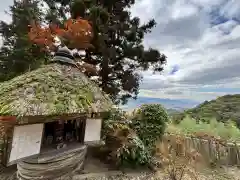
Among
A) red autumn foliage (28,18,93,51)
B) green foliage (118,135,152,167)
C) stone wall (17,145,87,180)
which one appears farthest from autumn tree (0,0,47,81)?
green foliage (118,135,152,167)

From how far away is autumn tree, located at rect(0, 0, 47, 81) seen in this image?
10.7m

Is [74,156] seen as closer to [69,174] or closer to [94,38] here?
[69,174]

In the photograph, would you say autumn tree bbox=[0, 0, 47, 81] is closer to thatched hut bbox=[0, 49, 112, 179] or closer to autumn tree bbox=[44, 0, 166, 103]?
autumn tree bbox=[44, 0, 166, 103]

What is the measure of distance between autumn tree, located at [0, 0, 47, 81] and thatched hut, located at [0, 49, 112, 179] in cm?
537

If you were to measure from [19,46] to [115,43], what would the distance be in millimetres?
5570

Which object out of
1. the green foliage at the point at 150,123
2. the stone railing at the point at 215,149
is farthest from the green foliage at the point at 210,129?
the green foliage at the point at 150,123

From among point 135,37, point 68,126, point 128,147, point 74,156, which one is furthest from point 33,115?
point 135,37

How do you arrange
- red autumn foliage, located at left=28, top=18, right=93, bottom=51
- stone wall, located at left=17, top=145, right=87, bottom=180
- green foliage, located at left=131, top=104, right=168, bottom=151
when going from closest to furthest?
1. stone wall, located at left=17, top=145, right=87, bottom=180
2. green foliage, located at left=131, top=104, right=168, bottom=151
3. red autumn foliage, located at left=28, top=18, right=93, bottom=51

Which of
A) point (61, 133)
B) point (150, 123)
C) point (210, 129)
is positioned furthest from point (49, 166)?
point (210, 129)

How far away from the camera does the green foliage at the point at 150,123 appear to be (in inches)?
275

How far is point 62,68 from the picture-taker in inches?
227

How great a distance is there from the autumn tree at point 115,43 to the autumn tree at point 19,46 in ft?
5.46

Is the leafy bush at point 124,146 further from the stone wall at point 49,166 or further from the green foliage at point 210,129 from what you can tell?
the green foliage at point 210,129

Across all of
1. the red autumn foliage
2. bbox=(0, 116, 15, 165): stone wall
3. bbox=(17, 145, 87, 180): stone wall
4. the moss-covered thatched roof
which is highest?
the red autumn foliage
